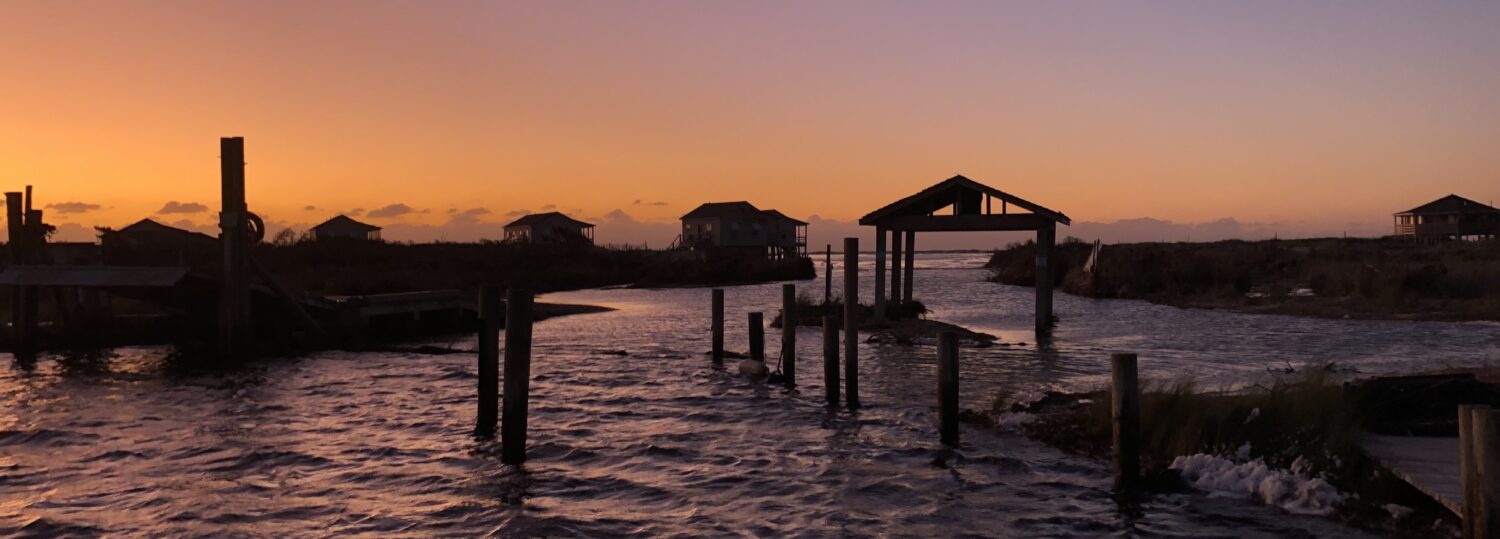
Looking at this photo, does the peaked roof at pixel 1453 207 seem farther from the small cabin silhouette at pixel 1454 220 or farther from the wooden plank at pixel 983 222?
the wooden plank at pixel 983 222

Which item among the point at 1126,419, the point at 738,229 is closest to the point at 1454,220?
the point at 738,229

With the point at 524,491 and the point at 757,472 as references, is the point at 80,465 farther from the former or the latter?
the point at 757,472

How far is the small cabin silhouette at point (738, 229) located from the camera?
9006 centimetres

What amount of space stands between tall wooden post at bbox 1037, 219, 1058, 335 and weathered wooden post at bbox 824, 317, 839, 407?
477 inches

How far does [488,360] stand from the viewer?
529 inches

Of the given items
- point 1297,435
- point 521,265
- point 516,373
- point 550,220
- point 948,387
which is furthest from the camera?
point 550,220

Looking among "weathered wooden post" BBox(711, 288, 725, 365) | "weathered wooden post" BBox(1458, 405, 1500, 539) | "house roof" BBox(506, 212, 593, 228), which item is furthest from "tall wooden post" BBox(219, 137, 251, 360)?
"house roof" BBox(506, 212, 593, 228)

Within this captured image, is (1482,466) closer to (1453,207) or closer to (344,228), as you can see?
(1453,207)

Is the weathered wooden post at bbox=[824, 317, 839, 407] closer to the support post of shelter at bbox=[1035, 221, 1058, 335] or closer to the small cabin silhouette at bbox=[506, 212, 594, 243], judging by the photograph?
the support post of shelter at bbox=[1035, 221, 1058, 335]

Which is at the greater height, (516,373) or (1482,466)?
(516,373)

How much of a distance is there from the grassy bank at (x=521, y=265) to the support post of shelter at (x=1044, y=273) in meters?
33.2

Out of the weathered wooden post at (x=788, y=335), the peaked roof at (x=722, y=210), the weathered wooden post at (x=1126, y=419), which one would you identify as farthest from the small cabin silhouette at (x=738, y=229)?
the weathered wooden post at (x=1126, y=419)

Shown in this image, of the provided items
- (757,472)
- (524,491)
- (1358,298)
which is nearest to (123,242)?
(524,491)

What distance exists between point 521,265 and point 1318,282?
49.5 metres
